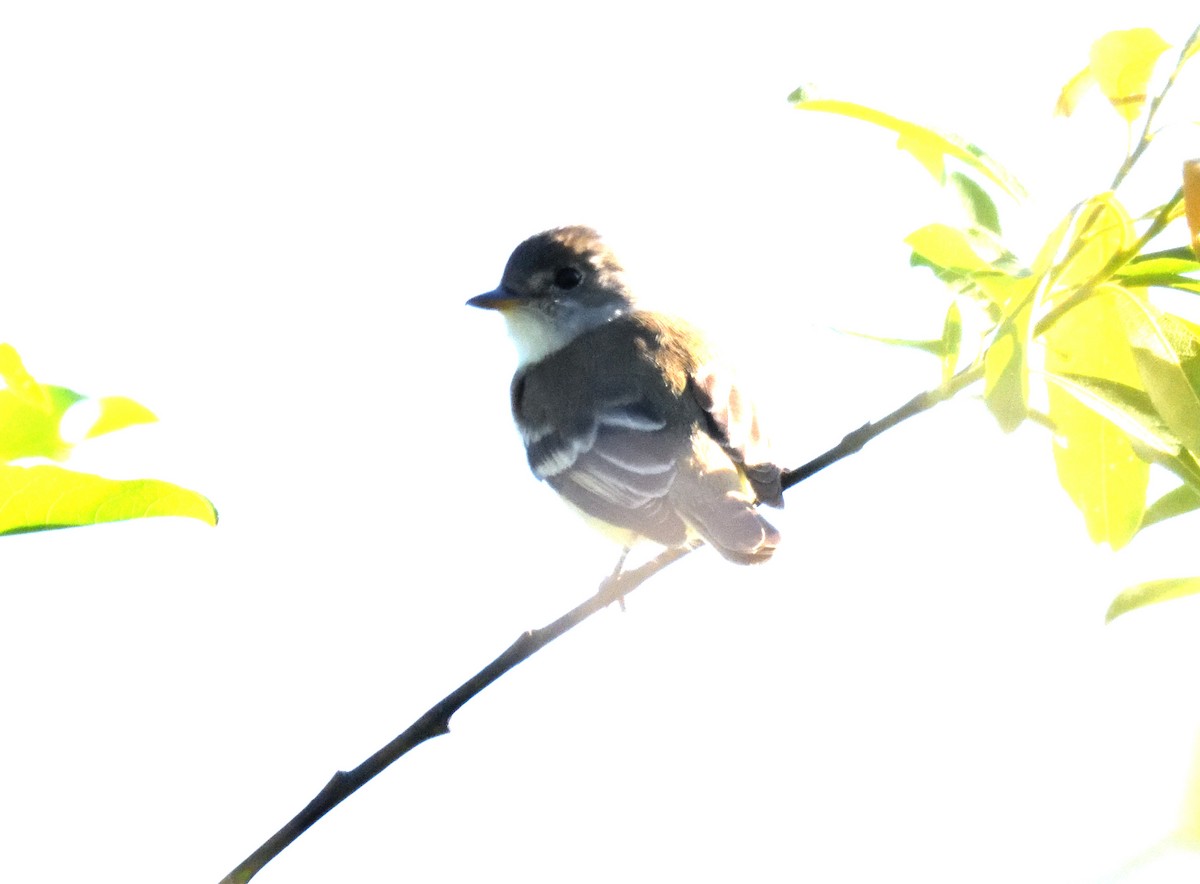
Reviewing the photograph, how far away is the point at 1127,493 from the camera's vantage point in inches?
89.0

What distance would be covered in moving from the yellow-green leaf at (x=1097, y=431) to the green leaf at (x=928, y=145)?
0.93 feet

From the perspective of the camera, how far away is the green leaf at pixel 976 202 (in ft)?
7.82

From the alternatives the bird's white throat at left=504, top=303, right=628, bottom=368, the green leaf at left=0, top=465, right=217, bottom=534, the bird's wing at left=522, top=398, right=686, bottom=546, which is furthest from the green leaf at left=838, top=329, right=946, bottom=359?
the bird's white throat at left=504, top=303, right=628, bottom=368

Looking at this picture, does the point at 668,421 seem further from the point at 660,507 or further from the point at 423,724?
the point at 423,724

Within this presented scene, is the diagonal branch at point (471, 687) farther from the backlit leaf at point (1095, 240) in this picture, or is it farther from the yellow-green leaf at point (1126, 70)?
the yellow-green leaf at point (1126, 70)

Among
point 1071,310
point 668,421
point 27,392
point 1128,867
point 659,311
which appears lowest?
point 1128,867

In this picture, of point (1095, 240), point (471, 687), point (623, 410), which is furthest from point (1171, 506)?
point (623, 410)

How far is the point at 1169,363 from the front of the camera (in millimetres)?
2094

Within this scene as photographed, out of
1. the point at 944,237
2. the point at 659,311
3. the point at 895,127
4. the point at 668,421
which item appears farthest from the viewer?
the point at 659,311

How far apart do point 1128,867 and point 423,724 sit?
110 centimetres

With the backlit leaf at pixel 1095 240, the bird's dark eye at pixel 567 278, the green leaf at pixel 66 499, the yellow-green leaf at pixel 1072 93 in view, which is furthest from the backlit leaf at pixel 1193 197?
the bird's dark eye at pixel 567 278

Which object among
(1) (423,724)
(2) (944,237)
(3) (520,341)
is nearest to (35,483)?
(1) (423,724)

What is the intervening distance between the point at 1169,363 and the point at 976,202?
48cm

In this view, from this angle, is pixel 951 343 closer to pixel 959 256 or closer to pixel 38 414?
pixel 959 256
